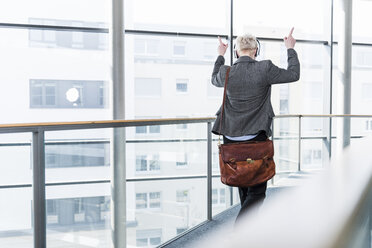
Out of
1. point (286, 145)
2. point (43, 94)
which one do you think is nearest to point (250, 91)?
point (286, 145)

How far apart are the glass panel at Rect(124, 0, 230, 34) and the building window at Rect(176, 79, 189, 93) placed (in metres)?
1.59

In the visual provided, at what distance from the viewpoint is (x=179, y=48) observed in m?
7.62

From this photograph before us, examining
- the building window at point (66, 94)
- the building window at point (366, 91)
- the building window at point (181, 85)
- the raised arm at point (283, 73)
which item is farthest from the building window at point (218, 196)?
the building window at point (366, 91)

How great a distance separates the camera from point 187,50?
24.8 ft

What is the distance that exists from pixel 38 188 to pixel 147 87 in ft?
21.0

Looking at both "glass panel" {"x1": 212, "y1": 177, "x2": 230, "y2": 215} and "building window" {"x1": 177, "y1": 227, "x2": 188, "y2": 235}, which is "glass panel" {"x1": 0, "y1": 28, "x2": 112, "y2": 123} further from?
"building window" {"x1": 177, "y1": 227, "x2": 188, "y2": 235}

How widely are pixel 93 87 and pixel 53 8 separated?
1741 mm

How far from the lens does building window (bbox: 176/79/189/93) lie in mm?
8539

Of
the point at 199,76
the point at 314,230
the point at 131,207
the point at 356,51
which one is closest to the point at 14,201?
the point at 131,207

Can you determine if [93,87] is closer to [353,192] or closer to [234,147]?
[234,147]

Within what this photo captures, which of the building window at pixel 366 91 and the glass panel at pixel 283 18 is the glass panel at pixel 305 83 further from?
the building window at pixel 366 91

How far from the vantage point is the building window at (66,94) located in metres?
7.79

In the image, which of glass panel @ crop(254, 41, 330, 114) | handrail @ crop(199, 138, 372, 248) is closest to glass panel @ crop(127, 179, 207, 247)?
handrail @ crop(199, 138, 372, 248)

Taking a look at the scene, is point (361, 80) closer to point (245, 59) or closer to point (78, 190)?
point (78, 190)
